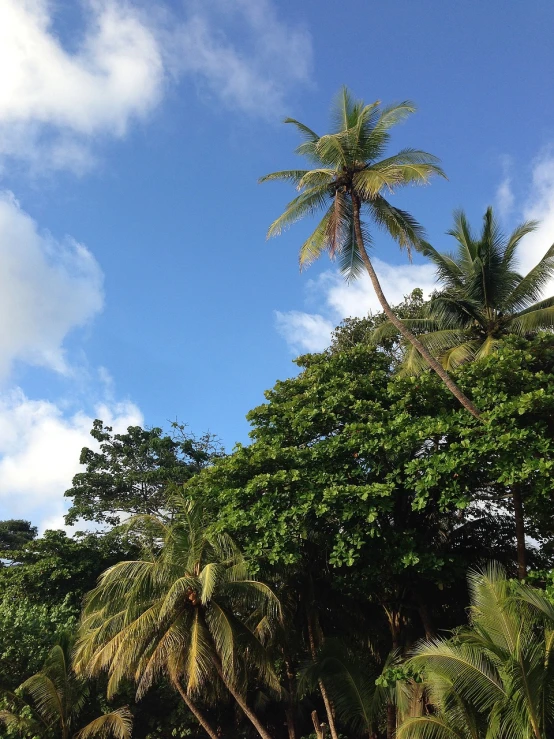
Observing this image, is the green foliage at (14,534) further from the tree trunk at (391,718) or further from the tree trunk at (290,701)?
the tree trunk at (391,718)

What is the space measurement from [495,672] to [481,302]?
989 centimetres

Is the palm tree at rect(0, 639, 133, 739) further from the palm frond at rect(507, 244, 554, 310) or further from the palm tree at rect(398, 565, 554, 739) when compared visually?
the palm frond at rect(507, 244, 554, 310)

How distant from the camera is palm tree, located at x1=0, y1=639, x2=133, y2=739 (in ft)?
47.8

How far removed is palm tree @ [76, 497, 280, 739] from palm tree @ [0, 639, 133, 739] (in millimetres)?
2121

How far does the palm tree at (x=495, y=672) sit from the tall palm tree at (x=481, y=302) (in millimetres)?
7123

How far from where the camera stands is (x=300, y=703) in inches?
711

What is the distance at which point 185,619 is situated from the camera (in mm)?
12531

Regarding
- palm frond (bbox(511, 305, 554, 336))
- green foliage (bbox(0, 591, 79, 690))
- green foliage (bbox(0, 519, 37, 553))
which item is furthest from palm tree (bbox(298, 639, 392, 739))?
green foliage (bbox(0, 519, 37, 553))

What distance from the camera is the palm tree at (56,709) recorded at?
14562mm

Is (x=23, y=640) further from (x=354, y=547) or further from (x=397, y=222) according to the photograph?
(x=397, y=222)

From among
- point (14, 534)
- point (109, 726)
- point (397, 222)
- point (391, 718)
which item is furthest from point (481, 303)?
point (14, 534)

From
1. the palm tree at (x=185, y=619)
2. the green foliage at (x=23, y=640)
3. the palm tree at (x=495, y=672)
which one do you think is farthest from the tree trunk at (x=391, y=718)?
the green foliage at (x=23, y=640)

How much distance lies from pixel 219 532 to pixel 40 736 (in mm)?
7019

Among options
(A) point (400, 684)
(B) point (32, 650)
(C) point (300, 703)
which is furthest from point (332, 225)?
(C) point (300, 703)
